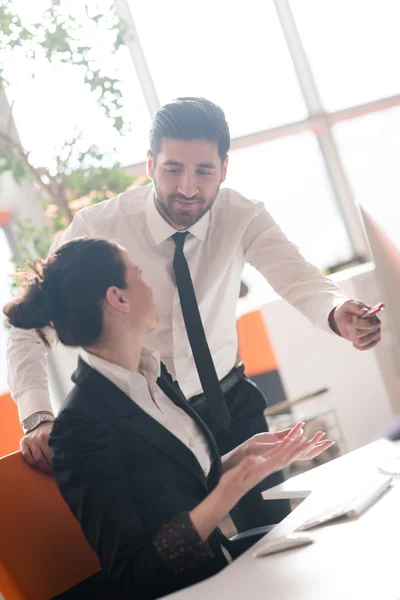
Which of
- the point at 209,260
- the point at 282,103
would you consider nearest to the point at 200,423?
the point at 209,260

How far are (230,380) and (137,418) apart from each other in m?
0.66

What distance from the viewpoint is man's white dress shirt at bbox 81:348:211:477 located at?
1.57 meters

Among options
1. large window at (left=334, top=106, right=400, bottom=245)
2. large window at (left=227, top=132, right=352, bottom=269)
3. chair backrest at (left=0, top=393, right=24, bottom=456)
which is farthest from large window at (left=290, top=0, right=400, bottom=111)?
chair backrest at (left=0, top=393, right=24, bottom=456)

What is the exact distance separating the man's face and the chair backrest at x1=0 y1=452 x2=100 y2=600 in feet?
2.76

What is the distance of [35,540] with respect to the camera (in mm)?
1499

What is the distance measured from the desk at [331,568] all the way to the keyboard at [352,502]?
16 millimetres

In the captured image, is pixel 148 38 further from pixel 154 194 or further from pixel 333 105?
pixel 154 194

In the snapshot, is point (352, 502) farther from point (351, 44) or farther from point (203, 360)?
point (351, 44)

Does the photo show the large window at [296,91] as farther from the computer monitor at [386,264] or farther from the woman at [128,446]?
the computer monitor at [386,264]

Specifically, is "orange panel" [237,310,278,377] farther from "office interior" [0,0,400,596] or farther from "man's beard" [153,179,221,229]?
"man's beard" [153,179,221,229]

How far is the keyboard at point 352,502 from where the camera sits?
1.27 m

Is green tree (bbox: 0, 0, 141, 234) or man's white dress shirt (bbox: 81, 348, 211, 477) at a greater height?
green tree (bbox: 0, 0, 141, 234)

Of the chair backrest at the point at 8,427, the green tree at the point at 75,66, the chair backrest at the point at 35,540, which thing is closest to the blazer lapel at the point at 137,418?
the chair backrest at the point at 35,540

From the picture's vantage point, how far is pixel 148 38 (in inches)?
211
